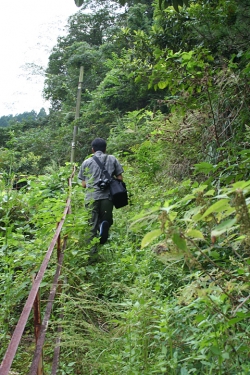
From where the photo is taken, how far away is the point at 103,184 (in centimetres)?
480

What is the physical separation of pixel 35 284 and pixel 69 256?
2142 mm

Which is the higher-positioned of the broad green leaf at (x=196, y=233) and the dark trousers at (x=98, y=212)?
the broad green leaf at (x=196, y=233)

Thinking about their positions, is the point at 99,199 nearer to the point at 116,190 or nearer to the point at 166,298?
the point at 116,190

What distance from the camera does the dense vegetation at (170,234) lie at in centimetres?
163

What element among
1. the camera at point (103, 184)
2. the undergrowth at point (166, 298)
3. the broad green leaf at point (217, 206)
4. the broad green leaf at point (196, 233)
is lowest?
the undergrowth at point (166, 298)

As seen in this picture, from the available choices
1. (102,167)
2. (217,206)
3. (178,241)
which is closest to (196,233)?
(178,241)

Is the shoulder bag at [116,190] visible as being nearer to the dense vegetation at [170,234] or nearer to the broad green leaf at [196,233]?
the dense vegetation at [170,234]

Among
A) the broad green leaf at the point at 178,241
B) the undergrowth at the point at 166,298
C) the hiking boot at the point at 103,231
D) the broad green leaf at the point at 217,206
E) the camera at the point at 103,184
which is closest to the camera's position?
the broad green leaf at the point at 217,206

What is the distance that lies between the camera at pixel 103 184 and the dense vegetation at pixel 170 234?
346 mm

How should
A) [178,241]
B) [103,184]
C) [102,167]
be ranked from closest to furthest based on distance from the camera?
[178,241], [103,184], [102,167]

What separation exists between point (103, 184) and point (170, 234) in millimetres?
3648

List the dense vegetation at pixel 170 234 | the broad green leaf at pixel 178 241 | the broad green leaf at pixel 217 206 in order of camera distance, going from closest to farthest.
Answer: the broad green leaf at pixel 217 206 < the broad green leaf at pixel 178 241 < the dense vegetation at pixel 170 234

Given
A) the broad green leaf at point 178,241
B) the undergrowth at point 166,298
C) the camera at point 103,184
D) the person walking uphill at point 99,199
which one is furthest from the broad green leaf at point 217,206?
the camera at point 103,184

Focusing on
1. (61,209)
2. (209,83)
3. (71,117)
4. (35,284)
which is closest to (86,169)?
(61,209)
